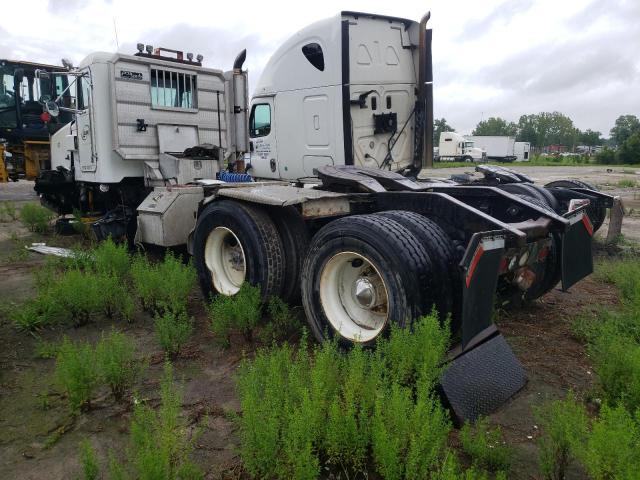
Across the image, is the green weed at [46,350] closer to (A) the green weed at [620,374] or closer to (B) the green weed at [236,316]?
(B) the green weed at [236,316]

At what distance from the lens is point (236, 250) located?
5.30 meters

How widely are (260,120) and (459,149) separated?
5212cm

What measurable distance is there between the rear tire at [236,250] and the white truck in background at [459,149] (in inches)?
2173

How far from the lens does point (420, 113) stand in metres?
7.62

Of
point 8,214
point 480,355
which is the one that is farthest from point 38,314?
point 8,214

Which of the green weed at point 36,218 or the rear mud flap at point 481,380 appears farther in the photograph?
the green weed at point 36,218

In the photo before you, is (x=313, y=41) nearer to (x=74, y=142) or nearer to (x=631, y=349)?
(x=74, y=142)

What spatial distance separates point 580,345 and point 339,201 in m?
2.46

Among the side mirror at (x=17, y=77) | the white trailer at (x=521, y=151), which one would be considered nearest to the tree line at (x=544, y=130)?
the white trailer at (x=521, y=151)

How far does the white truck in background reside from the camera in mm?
57156

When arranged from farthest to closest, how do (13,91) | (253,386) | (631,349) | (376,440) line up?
(13,91)
(631,349)
(253,386)
(376,440)

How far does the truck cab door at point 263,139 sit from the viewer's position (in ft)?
26.3

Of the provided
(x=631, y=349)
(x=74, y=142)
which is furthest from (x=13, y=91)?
(x=631, y=349)

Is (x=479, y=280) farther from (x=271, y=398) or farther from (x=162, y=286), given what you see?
(x=162, y=286)
